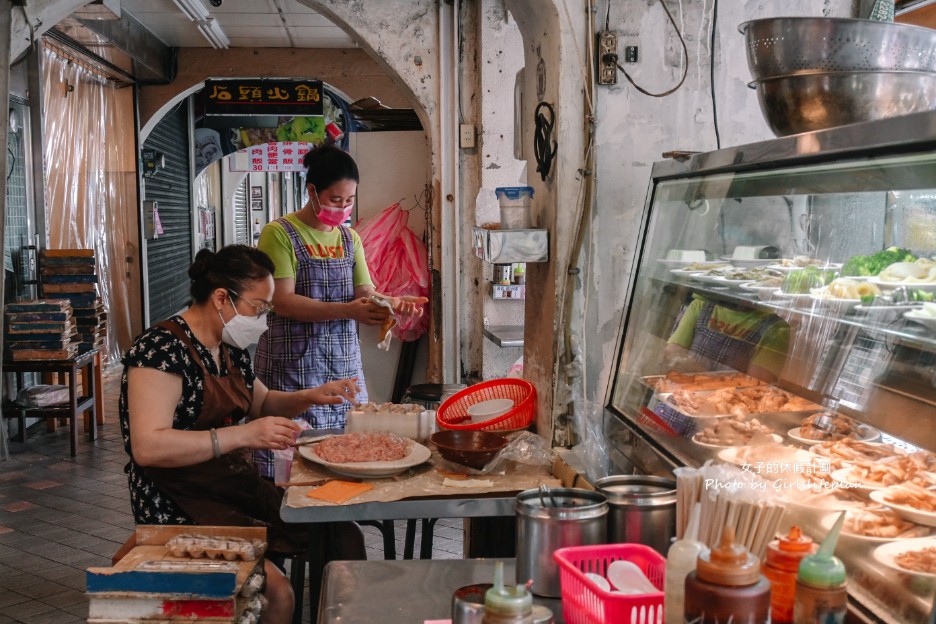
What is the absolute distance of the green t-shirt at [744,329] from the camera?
243cm

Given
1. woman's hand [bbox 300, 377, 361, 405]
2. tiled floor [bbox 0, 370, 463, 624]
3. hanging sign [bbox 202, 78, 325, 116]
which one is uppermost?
hanging sign [bbox 202, 78, 325, 116]

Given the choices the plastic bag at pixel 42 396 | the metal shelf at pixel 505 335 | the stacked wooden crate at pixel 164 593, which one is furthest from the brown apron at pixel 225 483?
the plastic bag at pixel 42 396

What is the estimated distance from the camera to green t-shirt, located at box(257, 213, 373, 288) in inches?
170

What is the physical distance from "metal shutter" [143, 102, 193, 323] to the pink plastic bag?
5850mm

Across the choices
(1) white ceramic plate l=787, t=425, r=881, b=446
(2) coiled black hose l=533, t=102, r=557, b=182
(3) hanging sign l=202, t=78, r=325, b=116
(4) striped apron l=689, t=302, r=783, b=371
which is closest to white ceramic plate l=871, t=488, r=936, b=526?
(1) white ceramic plate l=787, t=425, r=881, b=446

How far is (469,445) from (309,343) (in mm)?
1537

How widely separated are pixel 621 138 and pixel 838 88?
116 cm

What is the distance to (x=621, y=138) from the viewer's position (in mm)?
3281

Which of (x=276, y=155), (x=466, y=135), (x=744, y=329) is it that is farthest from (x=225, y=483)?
(x=276, y=155)

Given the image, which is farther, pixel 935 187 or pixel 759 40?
pixel 759 40

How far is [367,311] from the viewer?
4281mm

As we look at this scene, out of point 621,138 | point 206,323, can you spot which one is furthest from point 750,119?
point 206,323

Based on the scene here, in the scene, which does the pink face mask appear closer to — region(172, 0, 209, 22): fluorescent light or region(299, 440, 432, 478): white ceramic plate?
region(299, 440, 432, 478): white ceramic plate

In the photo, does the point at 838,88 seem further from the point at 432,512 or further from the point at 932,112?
the point at 432,512
